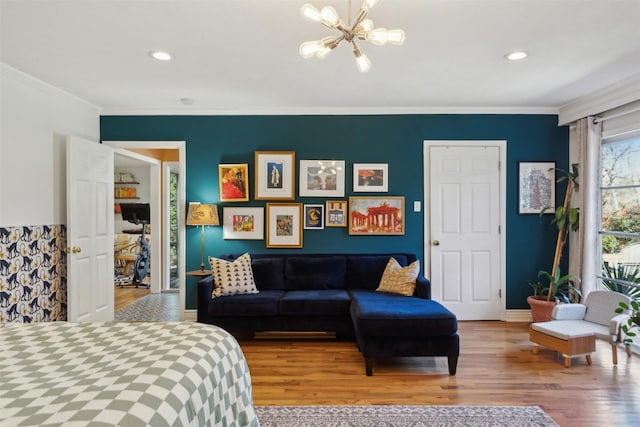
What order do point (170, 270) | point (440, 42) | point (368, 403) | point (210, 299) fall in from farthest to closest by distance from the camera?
1. point (170, 270)
2. point (210, 299)
3. point (440, 42)
4. point (368, 403)

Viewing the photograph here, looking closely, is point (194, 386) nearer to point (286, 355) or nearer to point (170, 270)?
point (286, 355)

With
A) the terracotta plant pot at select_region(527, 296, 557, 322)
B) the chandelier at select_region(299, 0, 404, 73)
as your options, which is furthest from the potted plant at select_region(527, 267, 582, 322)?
the chandelier at select_region(299, 0, 404, 73)

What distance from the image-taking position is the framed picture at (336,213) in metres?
4.41

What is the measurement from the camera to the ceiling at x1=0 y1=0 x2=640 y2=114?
2238 mm

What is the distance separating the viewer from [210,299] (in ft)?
12.1

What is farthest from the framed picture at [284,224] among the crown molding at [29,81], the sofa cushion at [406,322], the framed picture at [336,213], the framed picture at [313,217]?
the crown molding at [29,81]

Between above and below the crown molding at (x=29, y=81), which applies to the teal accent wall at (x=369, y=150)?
below

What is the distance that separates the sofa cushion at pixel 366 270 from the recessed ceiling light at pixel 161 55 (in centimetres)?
279

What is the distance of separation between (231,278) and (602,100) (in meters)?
4.35

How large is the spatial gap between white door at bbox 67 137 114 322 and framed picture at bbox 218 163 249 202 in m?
1.32

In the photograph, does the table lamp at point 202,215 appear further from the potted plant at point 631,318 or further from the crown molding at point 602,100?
the crown molding at point 602,100

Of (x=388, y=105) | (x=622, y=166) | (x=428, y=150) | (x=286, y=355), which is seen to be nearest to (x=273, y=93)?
(x=388, y=105)

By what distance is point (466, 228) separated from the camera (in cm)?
443

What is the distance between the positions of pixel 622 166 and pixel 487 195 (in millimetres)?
1319
